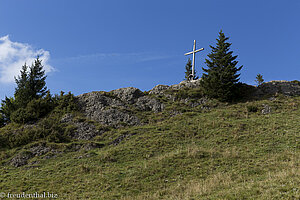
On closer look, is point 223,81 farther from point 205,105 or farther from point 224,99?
point 205,105

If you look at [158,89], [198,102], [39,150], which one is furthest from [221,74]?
[39,150]

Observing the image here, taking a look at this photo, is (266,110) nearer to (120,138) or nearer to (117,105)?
(120,138)

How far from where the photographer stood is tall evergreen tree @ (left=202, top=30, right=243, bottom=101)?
32.3 m

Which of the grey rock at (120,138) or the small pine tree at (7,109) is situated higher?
the small pine tree at (7,109)

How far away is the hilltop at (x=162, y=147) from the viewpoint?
35.9ft

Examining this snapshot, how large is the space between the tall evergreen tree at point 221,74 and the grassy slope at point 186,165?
7.02 metres

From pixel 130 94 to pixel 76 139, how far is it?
525 inches

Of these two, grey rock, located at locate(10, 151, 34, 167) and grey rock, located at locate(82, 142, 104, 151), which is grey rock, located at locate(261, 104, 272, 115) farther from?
grey rock, located at locate(10, 151, 34, 167)

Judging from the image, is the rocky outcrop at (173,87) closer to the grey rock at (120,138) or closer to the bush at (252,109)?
the bush at (252,109)

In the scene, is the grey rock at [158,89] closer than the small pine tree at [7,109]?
No

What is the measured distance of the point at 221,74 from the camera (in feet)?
110

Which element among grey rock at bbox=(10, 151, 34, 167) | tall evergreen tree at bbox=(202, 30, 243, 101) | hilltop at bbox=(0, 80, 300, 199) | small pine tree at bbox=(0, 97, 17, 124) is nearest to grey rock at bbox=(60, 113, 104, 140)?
hilltop at bbox=(0, 80, 300, 199)

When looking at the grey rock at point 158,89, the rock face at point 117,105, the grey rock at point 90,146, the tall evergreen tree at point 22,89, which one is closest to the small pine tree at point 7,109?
the tall evergreen tree at point 22,89

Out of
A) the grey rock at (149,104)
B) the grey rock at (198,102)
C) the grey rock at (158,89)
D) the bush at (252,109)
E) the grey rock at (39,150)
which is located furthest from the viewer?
the grey rock at (158,89)
